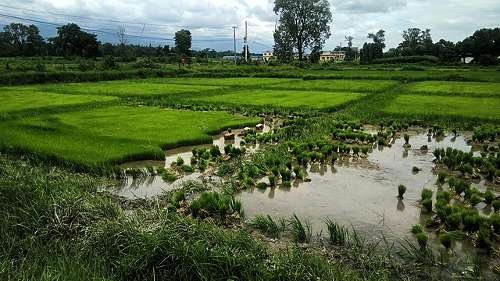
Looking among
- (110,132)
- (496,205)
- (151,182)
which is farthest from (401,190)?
(110,132)

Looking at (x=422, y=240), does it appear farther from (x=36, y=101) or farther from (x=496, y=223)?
(x=36, y=101)

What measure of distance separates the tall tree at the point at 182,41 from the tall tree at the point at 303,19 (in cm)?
1970

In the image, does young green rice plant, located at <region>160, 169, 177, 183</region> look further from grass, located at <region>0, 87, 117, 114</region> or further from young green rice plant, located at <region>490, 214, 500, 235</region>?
grass, located at <region>0, 87, 117, 114</region>

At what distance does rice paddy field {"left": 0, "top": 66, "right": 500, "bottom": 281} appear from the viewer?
5.48 meters

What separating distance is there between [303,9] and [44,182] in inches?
2586

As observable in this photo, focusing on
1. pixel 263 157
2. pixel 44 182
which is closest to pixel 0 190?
pixel 44 182

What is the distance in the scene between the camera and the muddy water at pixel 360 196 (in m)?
7.60

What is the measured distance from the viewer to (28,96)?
25.1m

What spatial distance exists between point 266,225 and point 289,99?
58.4 ft

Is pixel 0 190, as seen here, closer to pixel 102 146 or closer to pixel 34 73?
pixel 102 146

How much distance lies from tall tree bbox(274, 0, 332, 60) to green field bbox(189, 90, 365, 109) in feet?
144

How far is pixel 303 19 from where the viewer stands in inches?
2739

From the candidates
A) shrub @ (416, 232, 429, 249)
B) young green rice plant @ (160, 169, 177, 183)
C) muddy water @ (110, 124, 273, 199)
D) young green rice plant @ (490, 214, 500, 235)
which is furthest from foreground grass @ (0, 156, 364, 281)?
young green rice plant @ (160, 169, 177, 183)

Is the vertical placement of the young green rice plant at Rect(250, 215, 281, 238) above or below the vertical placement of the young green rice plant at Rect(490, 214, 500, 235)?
below
